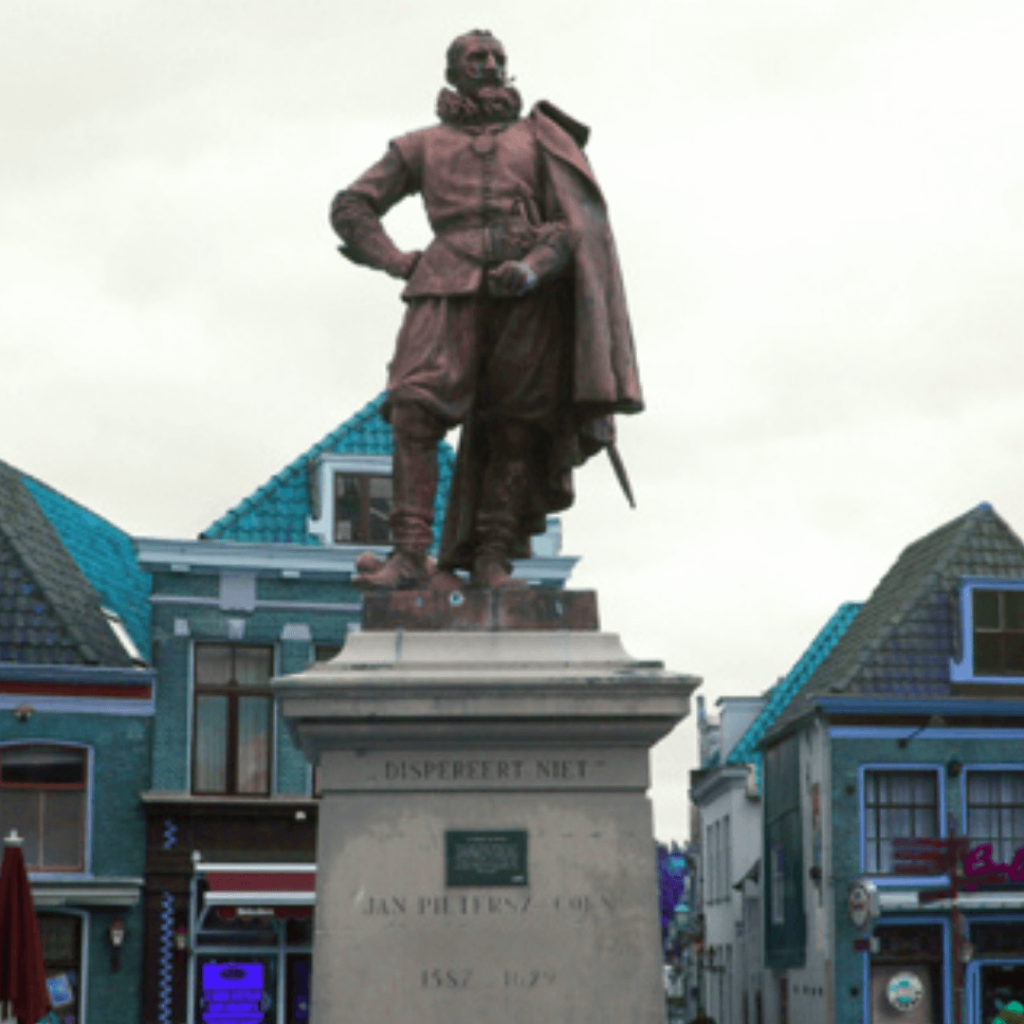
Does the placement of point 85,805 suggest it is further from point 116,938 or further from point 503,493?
point 503,493

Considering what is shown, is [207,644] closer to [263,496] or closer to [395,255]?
[263,496]

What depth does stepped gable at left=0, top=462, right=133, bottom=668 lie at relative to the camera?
30891 millimetres

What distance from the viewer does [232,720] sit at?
31.5 meters

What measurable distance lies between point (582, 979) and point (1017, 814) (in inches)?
1098

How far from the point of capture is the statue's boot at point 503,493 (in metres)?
10.1

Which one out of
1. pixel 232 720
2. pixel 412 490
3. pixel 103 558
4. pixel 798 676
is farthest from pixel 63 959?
pixel 412 490

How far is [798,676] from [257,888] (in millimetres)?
14374

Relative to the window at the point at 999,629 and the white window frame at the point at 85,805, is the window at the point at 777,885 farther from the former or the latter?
the white window frame at the point at 85,805

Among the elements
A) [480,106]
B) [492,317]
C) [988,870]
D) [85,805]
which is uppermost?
[480,106]

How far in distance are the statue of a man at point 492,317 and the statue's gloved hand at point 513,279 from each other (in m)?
0.01

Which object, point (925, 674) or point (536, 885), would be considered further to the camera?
point (925, 674)

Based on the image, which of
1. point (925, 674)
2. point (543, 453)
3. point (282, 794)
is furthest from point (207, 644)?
point (543, 453)

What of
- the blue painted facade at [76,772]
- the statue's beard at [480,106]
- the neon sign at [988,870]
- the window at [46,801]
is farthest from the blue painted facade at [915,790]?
the statue's beard at [480,106]

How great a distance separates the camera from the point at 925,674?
118ft
